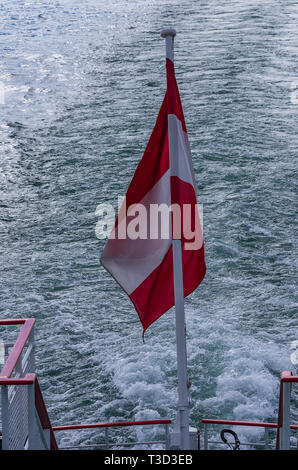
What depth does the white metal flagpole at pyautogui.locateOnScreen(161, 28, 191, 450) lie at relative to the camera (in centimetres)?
643

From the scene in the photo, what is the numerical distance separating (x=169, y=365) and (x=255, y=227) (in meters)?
8.22

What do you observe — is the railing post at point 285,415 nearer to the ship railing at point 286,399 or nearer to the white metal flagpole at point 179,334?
the ship railing at point 286,399

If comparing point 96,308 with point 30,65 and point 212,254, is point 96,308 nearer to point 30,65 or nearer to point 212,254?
point 212,254

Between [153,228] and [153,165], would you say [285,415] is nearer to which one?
[153,228]

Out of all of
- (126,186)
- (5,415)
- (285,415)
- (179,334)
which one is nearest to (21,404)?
(5,415)

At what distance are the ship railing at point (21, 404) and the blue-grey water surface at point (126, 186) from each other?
8.46 metres

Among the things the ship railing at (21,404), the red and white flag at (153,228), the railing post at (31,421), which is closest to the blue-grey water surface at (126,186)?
the ship railing at (21,404)

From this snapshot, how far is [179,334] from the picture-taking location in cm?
654

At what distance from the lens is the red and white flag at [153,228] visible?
22.9 feet

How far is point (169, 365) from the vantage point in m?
17.8

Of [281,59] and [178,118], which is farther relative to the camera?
[281,59]

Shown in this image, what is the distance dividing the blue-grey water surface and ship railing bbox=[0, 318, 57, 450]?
27.7 ft

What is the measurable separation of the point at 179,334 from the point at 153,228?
1091mm

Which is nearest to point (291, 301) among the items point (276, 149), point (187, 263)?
Result: point (276, 149)
